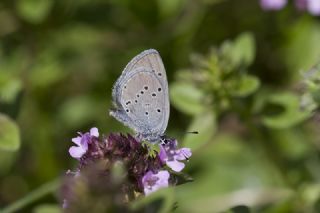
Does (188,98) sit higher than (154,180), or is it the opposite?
(188,98)

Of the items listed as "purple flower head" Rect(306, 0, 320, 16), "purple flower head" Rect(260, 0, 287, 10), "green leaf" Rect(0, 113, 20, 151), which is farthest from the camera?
"purple flower head" Rect(260, 0, 287, 10)

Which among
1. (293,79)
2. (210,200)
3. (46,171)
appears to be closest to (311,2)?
(293,79)

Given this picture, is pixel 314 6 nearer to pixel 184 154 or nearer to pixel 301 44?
pixel 301 44

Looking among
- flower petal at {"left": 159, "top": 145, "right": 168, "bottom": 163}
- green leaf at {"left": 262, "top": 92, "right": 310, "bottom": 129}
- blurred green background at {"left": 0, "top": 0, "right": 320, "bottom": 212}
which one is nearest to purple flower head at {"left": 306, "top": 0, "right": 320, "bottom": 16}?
blurred green background at {"left": 0, "top": 0, "right": 320, "bottom": 212}

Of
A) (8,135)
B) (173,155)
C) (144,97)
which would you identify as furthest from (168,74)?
(173,155)

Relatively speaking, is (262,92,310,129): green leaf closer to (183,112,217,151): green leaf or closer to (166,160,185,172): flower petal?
(183,112,217,151): green leaf

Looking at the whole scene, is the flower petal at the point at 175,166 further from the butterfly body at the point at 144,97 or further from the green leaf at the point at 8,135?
the green leaf at the point at 8,135

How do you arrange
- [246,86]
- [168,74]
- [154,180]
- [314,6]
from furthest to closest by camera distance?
[168,74], [314,6], [246,86], [154,180]
